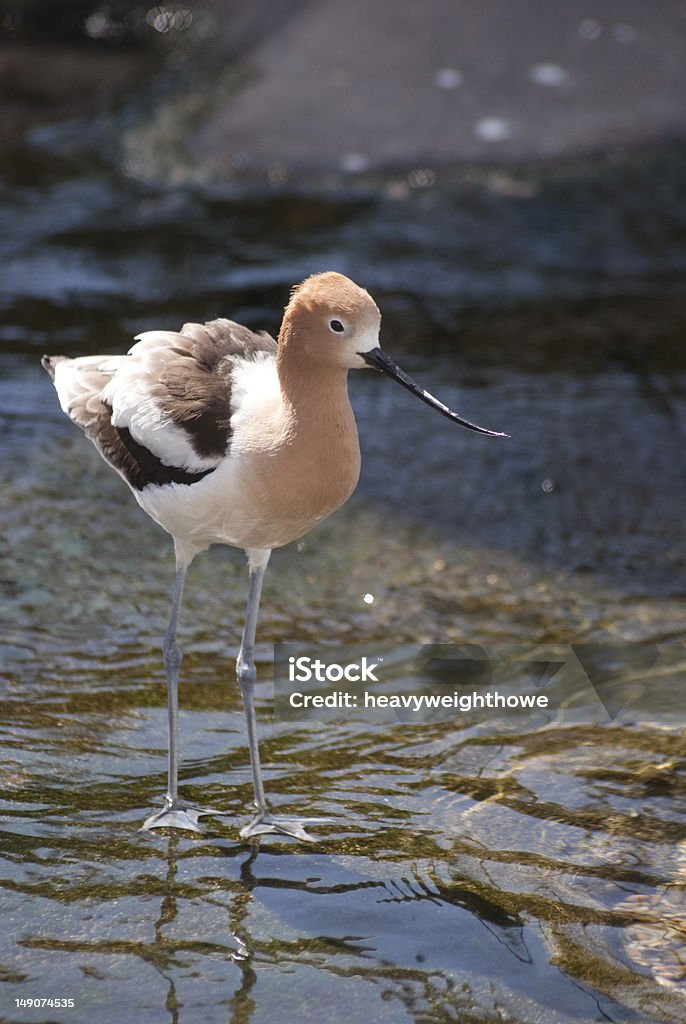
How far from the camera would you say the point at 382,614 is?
20.7ft

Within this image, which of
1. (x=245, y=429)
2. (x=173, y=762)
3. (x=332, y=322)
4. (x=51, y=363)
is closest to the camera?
(x=332, y=322)

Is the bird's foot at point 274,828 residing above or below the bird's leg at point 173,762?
below

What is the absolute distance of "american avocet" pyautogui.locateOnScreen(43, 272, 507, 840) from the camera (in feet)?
13.9

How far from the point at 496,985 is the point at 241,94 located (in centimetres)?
925

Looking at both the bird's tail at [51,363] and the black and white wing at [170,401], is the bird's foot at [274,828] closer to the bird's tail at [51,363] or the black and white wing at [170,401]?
the black and white wing at [170,401]

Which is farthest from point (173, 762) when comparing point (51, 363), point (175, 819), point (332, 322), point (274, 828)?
point (51, 363)

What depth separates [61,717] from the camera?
5277 mm

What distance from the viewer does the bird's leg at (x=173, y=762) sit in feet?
15.3

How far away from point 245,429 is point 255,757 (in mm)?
1181

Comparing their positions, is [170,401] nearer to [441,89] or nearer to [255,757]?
[255,757]

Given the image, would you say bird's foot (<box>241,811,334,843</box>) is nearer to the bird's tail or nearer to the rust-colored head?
the rust-colored head

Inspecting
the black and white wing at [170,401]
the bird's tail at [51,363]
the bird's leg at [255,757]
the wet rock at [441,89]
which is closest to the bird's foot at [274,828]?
the bird's leg at [255,757]

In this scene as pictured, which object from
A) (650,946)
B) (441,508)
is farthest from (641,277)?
(650,946)

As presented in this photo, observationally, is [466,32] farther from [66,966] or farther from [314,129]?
[66,966]
